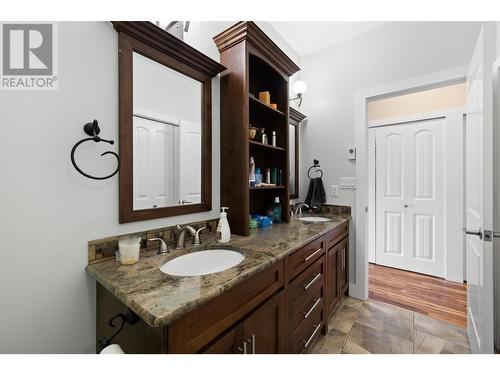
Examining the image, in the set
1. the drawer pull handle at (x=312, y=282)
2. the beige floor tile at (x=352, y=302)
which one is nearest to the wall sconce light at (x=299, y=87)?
the drawer pull handle at (x=312, y=282)

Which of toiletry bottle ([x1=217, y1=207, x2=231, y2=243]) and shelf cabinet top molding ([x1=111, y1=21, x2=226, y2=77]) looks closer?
shelf cabinet top molding ([x1=111, y1=21, x2=226, y2=77])

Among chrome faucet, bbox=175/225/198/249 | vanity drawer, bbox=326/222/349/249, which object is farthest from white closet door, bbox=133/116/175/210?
vanity drawer, bbox=326/222/349/249

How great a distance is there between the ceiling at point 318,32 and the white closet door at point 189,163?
1578 mm

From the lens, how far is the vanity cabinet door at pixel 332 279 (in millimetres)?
1722

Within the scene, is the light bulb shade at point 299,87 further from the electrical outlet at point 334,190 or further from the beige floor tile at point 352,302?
the beige floor tile at point 352,302

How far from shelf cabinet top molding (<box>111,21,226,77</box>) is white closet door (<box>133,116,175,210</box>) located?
39 centimetres

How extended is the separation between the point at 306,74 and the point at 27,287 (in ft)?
9.55

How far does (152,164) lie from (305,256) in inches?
41.4

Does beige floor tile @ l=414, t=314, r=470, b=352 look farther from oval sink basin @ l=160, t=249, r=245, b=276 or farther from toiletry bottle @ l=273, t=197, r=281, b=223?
oval sink basin @ l=160, t=249, r=245, b=276

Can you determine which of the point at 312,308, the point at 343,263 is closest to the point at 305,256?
the point at 312,308

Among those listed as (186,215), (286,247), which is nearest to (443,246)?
(286,247)

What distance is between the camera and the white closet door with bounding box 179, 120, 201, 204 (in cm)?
135
